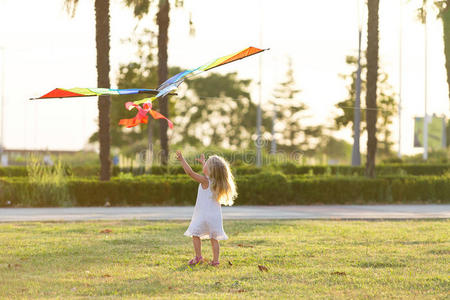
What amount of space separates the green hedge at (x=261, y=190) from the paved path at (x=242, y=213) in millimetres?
814

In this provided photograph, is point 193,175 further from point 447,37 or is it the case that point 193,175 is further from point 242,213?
point 447,37

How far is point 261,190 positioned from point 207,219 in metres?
12.9

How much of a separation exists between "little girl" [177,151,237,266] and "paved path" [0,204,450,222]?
23.4 ft

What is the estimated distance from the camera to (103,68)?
76.3 feet

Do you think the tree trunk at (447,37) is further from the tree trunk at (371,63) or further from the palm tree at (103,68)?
the palm tree at (103,68)

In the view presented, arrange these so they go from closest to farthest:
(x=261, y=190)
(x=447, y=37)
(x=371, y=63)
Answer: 1. (x=447, y=37)
2. (x=261, y=190)
3. (x=371, y=63)

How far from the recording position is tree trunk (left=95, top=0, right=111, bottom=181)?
23.3 m

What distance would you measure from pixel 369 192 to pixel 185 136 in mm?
51180

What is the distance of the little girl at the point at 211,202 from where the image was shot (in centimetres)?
954

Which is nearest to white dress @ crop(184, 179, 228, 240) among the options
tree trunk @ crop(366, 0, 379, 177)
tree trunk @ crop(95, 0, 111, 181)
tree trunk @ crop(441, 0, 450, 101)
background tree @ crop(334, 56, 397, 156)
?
tree trunk @ crop(441, 0, 450, 101)

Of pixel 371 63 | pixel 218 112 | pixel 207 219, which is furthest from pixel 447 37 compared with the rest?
pixel 218 112

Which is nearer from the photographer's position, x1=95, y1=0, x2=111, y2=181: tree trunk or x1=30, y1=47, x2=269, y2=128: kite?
x1=30, y1=47, x2=269, y2=128: kite

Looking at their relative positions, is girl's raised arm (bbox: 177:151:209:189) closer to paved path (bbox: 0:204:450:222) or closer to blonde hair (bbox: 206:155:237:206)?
blonde hair (bbox: 206:155:237:206)

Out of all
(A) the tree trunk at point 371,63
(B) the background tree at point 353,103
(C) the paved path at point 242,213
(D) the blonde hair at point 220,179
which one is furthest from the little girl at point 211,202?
(B) the background tree at point 353,103
